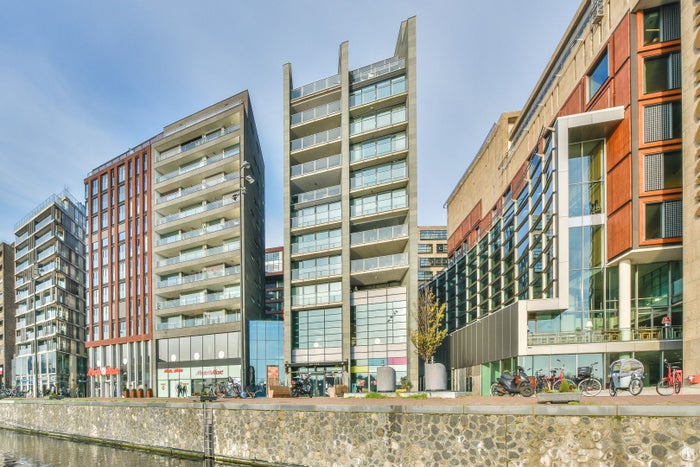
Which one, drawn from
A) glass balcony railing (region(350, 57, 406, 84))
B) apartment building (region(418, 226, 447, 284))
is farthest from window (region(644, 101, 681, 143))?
apartment building (region(418, 226, 447, 284))

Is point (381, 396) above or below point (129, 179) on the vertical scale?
below

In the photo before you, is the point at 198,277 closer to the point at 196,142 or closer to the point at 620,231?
the point at 196,142

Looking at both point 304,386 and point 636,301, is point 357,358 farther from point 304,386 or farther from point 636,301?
point 636,301

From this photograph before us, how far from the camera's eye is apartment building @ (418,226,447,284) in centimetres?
11497

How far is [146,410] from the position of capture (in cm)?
3288

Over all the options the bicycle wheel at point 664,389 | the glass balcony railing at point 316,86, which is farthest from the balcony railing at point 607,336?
the glass balcony railing at point 316,86

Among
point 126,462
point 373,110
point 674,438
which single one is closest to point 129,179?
point 373,110

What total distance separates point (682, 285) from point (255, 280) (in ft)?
153

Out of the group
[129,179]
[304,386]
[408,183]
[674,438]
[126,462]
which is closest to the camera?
[674,438]

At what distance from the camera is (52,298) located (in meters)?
95.4

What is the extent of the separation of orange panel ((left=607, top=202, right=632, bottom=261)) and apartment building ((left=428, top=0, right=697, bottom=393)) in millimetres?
108

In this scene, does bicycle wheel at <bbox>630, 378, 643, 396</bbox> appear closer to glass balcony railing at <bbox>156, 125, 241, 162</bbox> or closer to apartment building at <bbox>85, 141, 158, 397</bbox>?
glass balcony railing at <bbox>156, 125, 241, 162</bbox>

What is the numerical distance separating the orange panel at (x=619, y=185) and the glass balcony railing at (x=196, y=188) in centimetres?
3950

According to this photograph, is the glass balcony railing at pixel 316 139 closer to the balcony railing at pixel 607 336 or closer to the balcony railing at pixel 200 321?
the balcony railing at pixel 200 321
